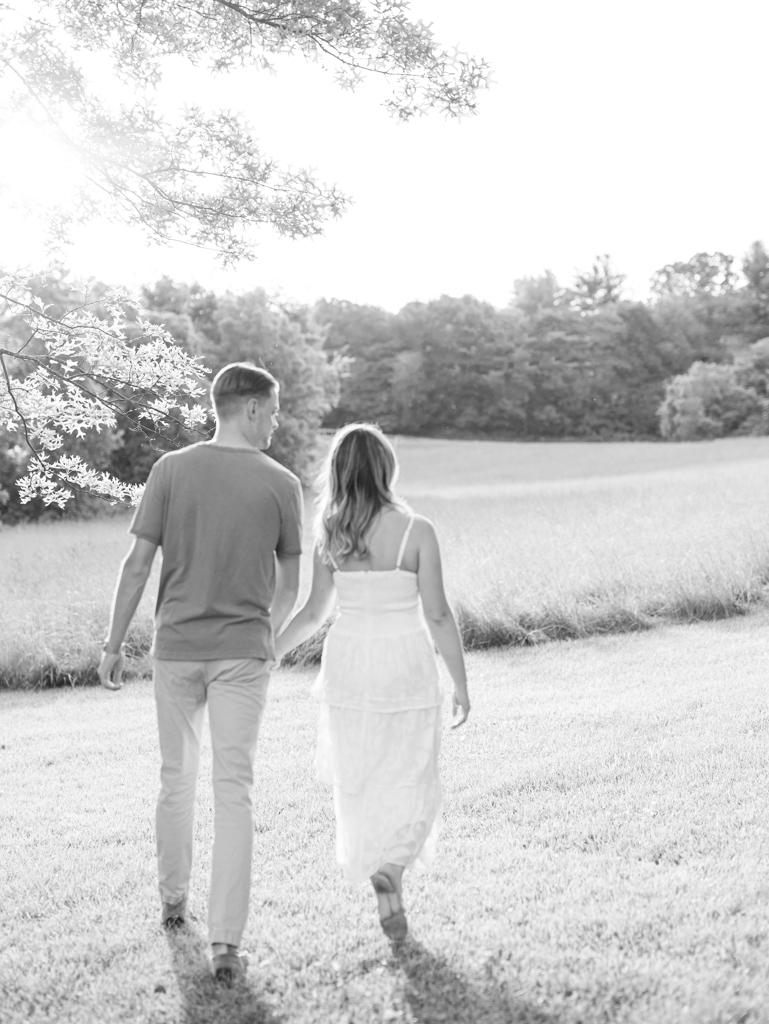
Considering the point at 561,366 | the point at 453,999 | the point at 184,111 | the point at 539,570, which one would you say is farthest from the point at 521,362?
the point at 453,999

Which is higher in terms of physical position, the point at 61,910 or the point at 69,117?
the point at 69,117

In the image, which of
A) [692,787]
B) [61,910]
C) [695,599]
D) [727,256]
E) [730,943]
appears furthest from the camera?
[727,256]

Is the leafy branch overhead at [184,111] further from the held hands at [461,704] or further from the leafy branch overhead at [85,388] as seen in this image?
the held hands at [461,704]

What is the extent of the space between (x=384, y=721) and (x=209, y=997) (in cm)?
100

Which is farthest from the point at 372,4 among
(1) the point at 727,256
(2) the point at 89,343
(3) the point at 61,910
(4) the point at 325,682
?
(1) the point at 727,256

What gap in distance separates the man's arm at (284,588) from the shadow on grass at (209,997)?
110cm

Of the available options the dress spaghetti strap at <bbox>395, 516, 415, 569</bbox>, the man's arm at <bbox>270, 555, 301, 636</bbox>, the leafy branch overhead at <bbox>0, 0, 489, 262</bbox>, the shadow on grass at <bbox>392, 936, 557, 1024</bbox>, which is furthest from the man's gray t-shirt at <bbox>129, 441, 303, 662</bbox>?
the leafy branch overhead at <bbox>0, 0, 489, 262</bbox>

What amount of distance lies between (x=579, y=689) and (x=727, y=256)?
231 feet

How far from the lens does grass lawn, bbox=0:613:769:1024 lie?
3.20 m

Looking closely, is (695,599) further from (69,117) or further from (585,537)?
(69,117)

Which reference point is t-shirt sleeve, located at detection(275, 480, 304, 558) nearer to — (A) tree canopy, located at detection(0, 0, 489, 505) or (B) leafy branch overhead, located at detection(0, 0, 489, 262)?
→ (A) tree canopy, located at detection(0, 0, 489, 505)

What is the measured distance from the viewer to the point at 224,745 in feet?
11.2

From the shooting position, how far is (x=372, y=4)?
20.0ft

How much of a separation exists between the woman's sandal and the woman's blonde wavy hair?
3.52ft
